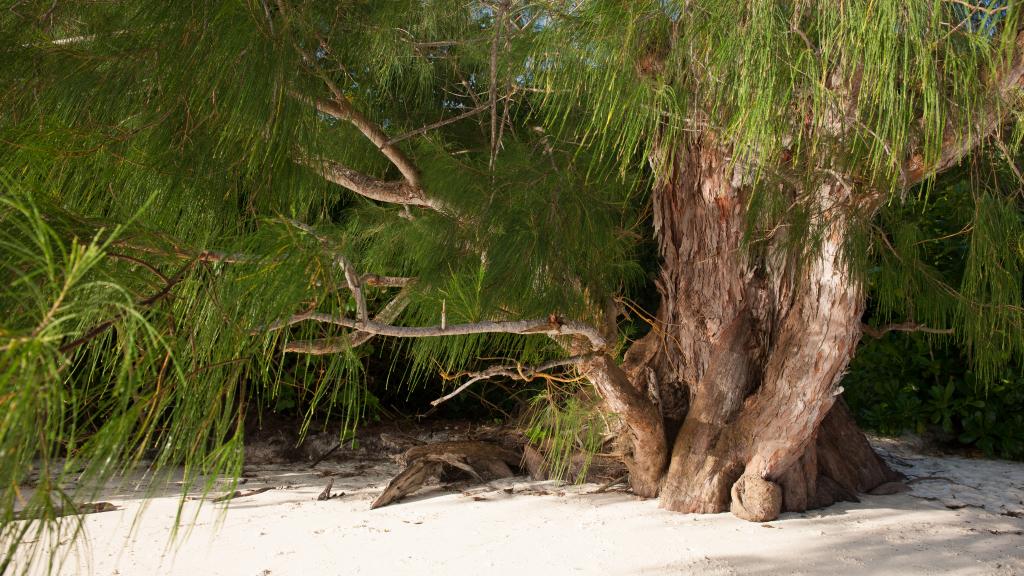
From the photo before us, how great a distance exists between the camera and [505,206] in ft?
4.39

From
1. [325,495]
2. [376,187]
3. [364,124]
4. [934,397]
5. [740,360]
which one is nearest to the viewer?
[364,124]

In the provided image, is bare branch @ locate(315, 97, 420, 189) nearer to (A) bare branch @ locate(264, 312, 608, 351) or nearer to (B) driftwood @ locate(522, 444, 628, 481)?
(A) bare branch @ locate(264, 312, 608, 351)

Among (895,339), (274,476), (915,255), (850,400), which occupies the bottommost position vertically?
(274,476)

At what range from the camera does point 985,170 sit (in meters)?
1.64

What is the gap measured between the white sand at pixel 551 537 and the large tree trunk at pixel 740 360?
8 centimetres

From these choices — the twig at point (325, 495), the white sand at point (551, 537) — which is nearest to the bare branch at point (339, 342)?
the white sand at point (551, 537)

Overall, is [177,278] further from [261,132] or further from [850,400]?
[850,400]

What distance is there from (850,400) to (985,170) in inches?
47.7

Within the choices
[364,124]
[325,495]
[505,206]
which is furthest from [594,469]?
[364,124]

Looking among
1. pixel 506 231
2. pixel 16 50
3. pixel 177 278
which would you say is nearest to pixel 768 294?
pixel 506 231

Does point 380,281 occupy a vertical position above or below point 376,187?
below

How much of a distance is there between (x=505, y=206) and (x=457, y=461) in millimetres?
951

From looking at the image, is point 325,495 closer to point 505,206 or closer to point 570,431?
point 570,431

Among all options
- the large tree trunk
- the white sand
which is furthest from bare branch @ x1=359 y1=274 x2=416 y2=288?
the large tree trunk
